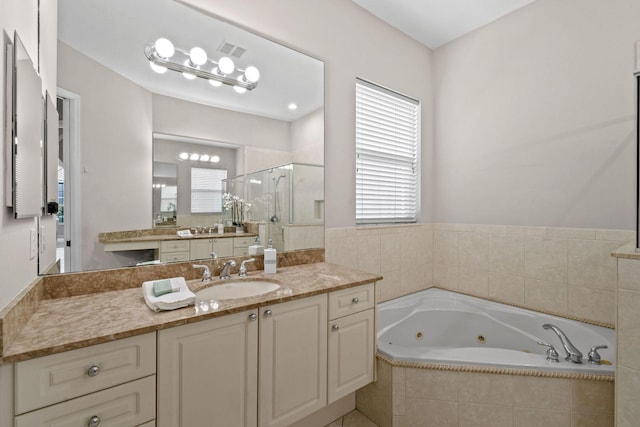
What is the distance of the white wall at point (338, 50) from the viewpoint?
1982mm

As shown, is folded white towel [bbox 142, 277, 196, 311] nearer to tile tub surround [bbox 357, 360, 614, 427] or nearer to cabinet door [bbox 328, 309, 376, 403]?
cabinet door [bbox 328, 309, 376, 403]

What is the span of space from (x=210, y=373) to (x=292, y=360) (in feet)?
1.29

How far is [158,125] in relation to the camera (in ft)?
5.24

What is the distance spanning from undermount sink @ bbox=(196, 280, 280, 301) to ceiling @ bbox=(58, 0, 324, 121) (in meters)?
1.06

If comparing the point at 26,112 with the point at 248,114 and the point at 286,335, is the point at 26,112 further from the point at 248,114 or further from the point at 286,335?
the point at 286,335

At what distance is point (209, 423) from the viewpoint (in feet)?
3.90

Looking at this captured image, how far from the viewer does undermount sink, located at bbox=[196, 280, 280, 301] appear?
5.25ft

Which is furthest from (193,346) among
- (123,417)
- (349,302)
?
(349,302)

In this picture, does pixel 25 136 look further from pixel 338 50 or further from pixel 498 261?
pixel 498 261

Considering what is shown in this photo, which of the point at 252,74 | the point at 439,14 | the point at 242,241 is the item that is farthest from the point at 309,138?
the point at 439,14

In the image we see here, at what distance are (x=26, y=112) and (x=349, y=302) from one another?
1.56m

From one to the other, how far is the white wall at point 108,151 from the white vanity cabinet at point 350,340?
43.6 inches

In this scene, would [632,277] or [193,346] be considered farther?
[632,277]

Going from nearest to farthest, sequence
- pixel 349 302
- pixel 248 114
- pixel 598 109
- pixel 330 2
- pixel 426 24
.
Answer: pixel 349 302 < pixel 248 114 < pixel 598 109 < pixel 330 2 < pixel 426 24
